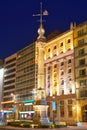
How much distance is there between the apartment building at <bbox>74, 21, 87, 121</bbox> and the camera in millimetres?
87688

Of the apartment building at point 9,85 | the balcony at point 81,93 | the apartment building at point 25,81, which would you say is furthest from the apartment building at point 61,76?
the apartment building at point 9,85

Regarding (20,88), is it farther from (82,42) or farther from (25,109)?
(82,42)

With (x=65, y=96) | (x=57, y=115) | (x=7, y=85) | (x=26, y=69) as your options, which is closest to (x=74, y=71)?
(x=65, y=96)

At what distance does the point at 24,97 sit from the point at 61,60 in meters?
30.9

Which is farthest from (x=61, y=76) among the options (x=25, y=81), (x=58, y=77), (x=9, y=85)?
(x=9, y=85)

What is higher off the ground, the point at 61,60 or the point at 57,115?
the point at 61,60

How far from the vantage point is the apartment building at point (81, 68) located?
87688mm

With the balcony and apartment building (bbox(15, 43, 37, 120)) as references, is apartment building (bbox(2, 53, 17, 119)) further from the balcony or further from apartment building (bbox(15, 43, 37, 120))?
the balcony

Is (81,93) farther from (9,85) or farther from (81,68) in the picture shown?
(9,85)

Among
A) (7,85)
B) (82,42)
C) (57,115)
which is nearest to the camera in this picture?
(82,42)

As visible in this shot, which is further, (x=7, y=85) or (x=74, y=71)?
(x=7, y=85)

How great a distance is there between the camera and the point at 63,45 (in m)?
102

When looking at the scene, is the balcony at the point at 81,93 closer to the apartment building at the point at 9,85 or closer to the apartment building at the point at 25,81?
the apartment building at the point at 25,81

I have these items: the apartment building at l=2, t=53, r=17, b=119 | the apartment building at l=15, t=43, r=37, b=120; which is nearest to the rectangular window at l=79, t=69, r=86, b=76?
the apartment building at l=15, t=43, r=37, b=120
